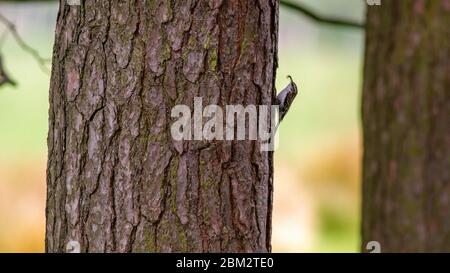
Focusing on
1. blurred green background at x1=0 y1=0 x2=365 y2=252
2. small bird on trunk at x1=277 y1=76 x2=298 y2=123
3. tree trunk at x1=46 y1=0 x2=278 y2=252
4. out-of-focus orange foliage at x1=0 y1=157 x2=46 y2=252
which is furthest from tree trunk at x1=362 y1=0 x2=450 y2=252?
out-of-focus orange foliage at x1=0 y1=157 x2=46 y2=252

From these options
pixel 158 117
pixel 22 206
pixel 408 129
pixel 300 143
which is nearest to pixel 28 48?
pixel 158 117

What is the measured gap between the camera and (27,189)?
7297mm

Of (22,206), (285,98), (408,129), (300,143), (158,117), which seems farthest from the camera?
(300,143)

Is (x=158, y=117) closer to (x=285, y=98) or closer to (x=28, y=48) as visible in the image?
(x=285, y=98)

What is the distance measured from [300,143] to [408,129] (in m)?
4.41

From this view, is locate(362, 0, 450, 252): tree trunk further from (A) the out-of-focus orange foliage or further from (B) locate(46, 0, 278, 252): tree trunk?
(A) the out-of-focus orange foliage

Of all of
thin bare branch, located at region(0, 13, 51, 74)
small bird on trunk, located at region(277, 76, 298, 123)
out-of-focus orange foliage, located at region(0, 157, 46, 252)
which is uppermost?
thin bare branch, located at region(0, 13, 51, 74)

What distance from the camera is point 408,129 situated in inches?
149

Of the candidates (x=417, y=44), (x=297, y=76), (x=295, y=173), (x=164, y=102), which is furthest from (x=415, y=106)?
(x=297, y=76)

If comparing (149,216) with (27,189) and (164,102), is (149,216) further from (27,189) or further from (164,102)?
(27,189)

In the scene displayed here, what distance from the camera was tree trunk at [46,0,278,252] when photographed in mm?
2355

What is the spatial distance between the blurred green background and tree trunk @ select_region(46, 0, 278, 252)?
3.79 metres

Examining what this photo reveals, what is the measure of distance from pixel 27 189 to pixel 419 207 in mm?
4322

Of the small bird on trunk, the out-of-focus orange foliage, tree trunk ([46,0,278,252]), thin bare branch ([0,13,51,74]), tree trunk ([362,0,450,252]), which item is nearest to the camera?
tree trunk ([46,0,278,252])
